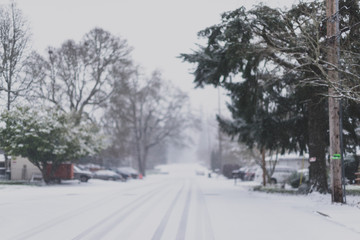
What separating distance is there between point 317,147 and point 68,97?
27832 mm

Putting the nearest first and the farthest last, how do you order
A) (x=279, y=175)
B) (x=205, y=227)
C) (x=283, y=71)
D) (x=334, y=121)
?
(x=205, y=227) < (x=334, y=121) < (x=283, y=71) < (x=279, y=175)

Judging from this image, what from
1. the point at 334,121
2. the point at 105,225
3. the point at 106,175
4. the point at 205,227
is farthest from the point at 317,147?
the point at 106,175

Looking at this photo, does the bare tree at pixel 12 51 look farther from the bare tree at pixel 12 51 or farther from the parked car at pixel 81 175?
the parked car at pixel 81 175

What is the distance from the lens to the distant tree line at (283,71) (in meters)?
15.8

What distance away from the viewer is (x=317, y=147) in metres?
20.3

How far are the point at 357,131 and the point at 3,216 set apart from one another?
18439mm

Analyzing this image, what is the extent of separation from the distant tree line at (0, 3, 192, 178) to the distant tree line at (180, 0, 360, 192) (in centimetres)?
1266

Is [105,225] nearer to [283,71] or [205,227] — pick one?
[205,227]

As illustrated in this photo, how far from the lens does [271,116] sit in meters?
23.9

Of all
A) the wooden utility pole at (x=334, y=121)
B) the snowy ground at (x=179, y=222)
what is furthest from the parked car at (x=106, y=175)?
the wooden utility pole at (x=334, y=121)

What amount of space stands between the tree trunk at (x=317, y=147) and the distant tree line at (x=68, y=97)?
1740 centimetres

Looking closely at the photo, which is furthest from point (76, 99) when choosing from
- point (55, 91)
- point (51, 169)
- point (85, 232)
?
point (85, 232)

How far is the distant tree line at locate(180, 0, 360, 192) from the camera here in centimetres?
1580

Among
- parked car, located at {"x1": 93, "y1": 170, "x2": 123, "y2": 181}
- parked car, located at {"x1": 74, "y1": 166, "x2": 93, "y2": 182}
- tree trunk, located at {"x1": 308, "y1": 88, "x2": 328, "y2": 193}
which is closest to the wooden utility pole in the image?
tree trunk, located at {"x1": 308, "y1": 88, "x2": 328, "y2": 193}
